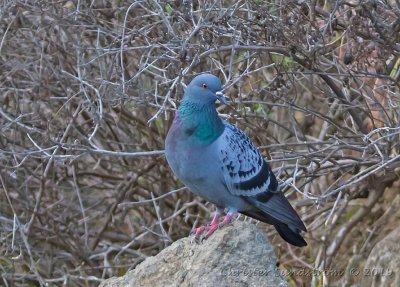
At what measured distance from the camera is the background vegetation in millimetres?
5090

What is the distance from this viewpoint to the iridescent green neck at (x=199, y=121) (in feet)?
15.0

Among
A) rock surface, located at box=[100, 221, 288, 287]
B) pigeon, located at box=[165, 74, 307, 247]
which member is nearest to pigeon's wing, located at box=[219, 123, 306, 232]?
pigeon, located at box=[165, 74, 307, 247]

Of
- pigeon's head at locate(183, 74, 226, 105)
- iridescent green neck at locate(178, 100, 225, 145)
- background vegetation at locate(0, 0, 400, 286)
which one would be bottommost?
background vegetation at locate(0, 0, 400, 286)

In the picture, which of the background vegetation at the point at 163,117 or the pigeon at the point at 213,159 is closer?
the pigeon at the point at 213,159

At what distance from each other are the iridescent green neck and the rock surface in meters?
0.49

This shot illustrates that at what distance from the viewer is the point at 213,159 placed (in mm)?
4586

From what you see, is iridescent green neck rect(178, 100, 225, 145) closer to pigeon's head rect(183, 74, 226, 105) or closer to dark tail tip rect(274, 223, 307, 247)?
pigeon's head rect(183, 74, 226, 105)

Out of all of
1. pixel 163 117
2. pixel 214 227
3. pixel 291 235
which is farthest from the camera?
pixel 163 117

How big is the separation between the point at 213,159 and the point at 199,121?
20cm

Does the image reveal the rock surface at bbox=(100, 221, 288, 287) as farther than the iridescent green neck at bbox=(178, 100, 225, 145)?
No

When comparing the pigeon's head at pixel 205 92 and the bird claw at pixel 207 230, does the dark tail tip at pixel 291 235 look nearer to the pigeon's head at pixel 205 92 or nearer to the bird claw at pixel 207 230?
the bird claw at pixel 207 230

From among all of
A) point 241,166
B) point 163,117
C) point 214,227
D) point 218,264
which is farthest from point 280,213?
point 163,117

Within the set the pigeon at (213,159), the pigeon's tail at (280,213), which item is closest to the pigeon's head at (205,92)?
the pigeon at (213,159)

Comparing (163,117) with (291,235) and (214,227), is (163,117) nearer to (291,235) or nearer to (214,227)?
(291,235)
